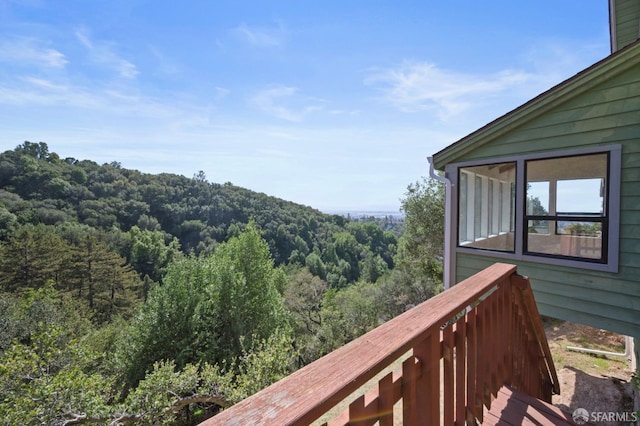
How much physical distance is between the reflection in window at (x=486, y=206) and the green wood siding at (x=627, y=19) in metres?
2.83

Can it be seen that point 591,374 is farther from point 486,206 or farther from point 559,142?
Answer: point 559,142

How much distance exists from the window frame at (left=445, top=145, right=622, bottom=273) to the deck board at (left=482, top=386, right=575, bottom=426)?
7.84ft

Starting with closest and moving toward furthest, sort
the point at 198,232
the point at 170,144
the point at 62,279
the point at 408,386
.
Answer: the point at 408,386 < the point at 62,279 < the point at 170,144 < the point at 198,232

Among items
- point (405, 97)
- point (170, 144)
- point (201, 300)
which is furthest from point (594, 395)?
point (170, 144)

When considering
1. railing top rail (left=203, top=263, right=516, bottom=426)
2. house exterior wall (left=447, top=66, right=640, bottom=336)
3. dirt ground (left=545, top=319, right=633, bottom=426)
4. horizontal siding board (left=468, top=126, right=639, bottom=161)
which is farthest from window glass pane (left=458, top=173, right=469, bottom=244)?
railing top rail (left=203, top=263, right=516, bottom=426)

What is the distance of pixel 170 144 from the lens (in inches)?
1009

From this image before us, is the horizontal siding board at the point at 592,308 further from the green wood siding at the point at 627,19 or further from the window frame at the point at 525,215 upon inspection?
the green wood siding at the point at 627,19

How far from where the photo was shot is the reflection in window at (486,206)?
4812 millimetres

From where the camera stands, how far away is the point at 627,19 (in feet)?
15.8

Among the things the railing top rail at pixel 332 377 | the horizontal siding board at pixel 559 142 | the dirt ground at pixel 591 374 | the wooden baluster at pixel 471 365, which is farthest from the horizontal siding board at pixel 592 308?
Answer: the railing top rail at pixel 332 377

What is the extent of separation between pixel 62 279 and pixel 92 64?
16145 mm

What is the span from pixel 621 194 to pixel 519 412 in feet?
10.0

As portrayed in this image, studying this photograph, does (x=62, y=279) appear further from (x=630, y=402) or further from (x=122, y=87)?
(x=630, y=402)

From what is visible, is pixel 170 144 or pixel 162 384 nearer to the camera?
pixel 162 384
